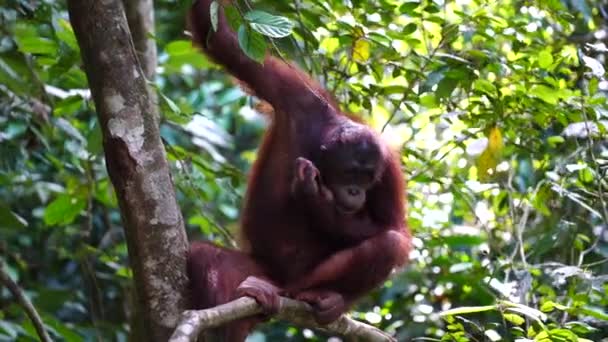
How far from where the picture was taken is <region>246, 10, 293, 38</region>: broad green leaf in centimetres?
318

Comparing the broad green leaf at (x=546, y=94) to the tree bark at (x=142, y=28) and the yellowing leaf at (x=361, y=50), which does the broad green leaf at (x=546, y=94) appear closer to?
the yellowing leaf at (x=361, y=50)

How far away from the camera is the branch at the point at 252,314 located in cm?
281

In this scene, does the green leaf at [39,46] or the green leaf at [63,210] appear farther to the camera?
the green leaf at [63,210]

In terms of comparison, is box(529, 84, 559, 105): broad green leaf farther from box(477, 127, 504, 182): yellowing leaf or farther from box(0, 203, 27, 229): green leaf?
box(0, 203, 27, 229): green leaf

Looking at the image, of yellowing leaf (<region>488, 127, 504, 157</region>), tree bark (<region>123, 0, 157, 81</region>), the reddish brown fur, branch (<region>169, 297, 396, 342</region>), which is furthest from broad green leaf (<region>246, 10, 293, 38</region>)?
tree bark (<region>123, 0, 157, 81</region>)

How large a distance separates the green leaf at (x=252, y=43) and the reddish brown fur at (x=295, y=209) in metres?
0.95

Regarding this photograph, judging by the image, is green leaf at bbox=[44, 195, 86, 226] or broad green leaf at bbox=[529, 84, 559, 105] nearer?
broad green leaf at bbox=[529, 84, 559, 105]

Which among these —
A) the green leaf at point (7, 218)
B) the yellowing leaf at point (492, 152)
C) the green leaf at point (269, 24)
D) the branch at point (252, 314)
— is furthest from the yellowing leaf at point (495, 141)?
the green leaf at point (7, 218)

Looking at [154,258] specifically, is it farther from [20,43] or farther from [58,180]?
[58,180]

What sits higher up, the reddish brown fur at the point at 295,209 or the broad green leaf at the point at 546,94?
the broad green leaf at the point at 546,94

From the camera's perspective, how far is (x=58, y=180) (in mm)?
7012

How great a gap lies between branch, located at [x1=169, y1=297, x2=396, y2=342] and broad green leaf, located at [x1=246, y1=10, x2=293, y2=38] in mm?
843

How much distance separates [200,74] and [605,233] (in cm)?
488

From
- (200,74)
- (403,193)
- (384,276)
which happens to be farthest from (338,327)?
(200,74)
